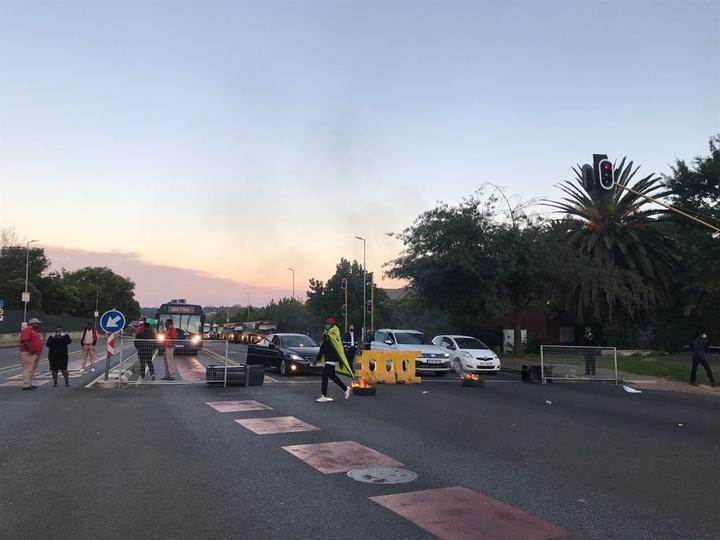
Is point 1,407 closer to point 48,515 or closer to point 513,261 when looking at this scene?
point 48,515

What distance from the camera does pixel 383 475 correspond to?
21.4 feet

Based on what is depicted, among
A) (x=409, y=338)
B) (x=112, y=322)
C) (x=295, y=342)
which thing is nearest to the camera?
(x=112, y=322)

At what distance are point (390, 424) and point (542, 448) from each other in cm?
267

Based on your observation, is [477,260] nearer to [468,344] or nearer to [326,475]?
[468,344]

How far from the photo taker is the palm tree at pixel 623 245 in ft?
120

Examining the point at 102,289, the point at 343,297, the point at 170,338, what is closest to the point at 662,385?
the point at 170,338

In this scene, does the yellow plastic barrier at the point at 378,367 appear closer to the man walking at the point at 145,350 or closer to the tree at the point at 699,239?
the man walking at the point at 145,350

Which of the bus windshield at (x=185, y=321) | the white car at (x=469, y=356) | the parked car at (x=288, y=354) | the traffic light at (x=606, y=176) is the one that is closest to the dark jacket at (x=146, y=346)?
the parked car at (x=288, y=354)

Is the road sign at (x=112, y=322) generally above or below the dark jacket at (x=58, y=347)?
above

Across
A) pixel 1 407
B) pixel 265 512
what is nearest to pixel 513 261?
pixel 1 407

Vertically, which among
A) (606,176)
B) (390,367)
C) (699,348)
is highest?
(606,176)

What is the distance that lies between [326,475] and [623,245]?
36219mm

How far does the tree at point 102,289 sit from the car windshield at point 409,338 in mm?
75163

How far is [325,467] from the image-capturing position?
270 inches
